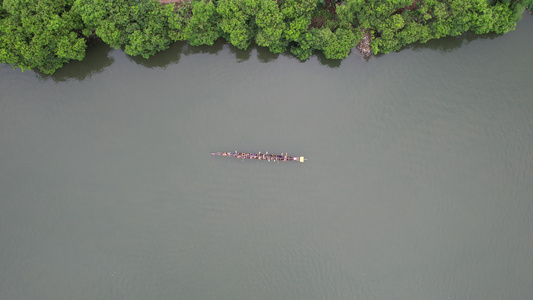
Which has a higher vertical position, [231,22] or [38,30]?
[231,22]

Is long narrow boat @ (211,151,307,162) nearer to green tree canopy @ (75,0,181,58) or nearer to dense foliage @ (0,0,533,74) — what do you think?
dense foliage @ (0,0,533,74)

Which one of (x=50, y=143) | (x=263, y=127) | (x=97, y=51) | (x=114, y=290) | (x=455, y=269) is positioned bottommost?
(x=114, y=290)

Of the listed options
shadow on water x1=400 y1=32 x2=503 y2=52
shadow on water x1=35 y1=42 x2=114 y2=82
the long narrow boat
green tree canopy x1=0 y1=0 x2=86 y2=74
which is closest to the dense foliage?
green tree canopy x1=0 y1=0 x2=86 y2=74

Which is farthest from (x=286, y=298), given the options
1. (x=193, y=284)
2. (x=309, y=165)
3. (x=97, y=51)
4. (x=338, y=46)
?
(x=97, y=51)

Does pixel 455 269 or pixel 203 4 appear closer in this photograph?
pixel 203 4

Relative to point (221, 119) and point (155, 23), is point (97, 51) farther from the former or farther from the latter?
point (221, 119)

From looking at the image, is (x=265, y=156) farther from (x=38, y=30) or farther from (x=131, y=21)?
(x=38, y=30)

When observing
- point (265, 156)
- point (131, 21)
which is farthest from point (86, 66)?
point (265, 156)

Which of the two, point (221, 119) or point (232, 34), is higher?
point (232, 34)
